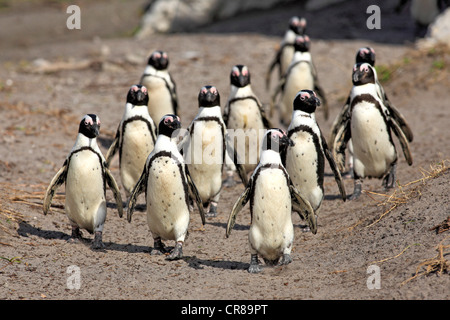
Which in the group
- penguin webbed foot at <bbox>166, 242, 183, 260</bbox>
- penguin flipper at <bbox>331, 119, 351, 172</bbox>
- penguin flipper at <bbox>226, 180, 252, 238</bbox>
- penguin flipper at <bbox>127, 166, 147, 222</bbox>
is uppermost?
penguin flipper at <bbox>331, 119, 351, 172</bbox>

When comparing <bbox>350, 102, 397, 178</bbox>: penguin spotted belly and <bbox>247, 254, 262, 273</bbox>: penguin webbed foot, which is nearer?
<bbox>247, 254, 262, 273</bbox>: penguin webbed foot

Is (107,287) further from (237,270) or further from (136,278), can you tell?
(237,270)

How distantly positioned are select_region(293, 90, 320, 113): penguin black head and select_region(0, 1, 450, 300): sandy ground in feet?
3.38

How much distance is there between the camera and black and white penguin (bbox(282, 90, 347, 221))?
20.5ft

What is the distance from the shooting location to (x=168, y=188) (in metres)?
5.76

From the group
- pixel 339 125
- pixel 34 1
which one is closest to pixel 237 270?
pixel 339 125

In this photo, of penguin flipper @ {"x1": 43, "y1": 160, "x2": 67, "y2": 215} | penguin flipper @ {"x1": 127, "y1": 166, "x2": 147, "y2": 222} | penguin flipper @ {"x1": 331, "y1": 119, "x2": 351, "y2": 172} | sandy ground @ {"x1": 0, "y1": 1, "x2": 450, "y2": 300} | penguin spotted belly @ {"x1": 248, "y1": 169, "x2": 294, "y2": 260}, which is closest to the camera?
sandy ground @ {"x1": 0, "y1": 1, "x2": 450, "y2": 300}

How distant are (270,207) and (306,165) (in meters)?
1.05

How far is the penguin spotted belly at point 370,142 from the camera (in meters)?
6.93

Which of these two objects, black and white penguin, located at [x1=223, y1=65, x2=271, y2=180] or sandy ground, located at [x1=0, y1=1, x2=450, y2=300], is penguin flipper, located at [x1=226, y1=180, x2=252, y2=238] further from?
black and white penguin, located at [x1=223, y1=65, x2=271, y2=180]

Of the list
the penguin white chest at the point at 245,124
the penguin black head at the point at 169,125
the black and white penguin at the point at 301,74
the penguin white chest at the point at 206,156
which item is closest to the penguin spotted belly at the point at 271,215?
the penguin black head at the point at 169,125

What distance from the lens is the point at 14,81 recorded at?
38.5ft

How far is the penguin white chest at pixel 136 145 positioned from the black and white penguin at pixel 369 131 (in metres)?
1.86

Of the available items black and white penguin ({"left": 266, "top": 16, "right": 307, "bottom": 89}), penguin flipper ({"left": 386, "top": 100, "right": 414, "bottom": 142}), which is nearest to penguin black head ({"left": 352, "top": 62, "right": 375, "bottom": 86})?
penguin flipper ({"left": 386, "top": 100, "right": 414, "bottom": 142})
